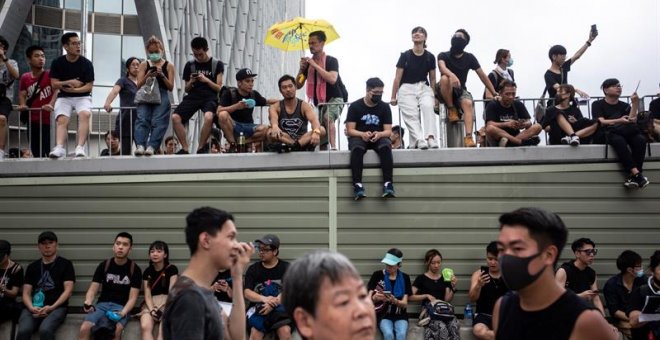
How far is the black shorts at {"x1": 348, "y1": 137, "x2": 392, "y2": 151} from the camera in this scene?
39.5 feet

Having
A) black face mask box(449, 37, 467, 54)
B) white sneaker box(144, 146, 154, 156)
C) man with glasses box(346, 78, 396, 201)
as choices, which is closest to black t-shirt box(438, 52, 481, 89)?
black face mask box(449, 37, 467, 54)

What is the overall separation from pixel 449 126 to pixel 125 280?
5.55m

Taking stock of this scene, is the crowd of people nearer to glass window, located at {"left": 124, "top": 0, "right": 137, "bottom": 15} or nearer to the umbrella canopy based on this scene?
the umbrella canopy

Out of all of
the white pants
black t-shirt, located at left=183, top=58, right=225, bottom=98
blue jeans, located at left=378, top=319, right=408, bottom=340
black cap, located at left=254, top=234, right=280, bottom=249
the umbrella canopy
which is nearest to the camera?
blue jeans, located at left=378, top=319, right=408, bottom=340

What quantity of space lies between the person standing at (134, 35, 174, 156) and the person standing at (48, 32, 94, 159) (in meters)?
0.79

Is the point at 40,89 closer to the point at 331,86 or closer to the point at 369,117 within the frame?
the point at 331,86

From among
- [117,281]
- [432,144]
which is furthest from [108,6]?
[432,144]

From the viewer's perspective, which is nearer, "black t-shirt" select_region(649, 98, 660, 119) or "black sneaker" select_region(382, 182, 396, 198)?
"black sneaker" select_region(382, 182, 396, 198)

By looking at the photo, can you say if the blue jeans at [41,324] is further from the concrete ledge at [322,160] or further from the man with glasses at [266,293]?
the man with glasses at [266,293]

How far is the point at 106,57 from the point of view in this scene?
117ft

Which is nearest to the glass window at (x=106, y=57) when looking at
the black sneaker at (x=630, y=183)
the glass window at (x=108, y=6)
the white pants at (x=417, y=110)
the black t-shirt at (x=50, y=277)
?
the glass window at (x=108, y=6)

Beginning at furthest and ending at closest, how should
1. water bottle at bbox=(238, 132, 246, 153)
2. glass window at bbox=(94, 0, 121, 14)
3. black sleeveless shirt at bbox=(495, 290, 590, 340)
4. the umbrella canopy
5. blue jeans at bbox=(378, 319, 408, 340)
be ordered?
glass window at bbox=(94, 0, 121, 14) → the umbrella canopy → water bottle at bbox=(238, 132, 246, 153) → blue jeans at bbox=(378, 319, 408, 340) → black sleeveless shirt at bbox=(495, 290, 590, 340)

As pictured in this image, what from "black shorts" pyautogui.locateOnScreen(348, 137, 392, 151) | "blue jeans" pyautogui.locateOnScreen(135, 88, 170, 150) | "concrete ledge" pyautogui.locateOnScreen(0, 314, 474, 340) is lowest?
"concrete ledge" pyautogui.locateOnScreen(0, 314, 474, 340)

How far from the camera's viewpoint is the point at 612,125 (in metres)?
12.4
